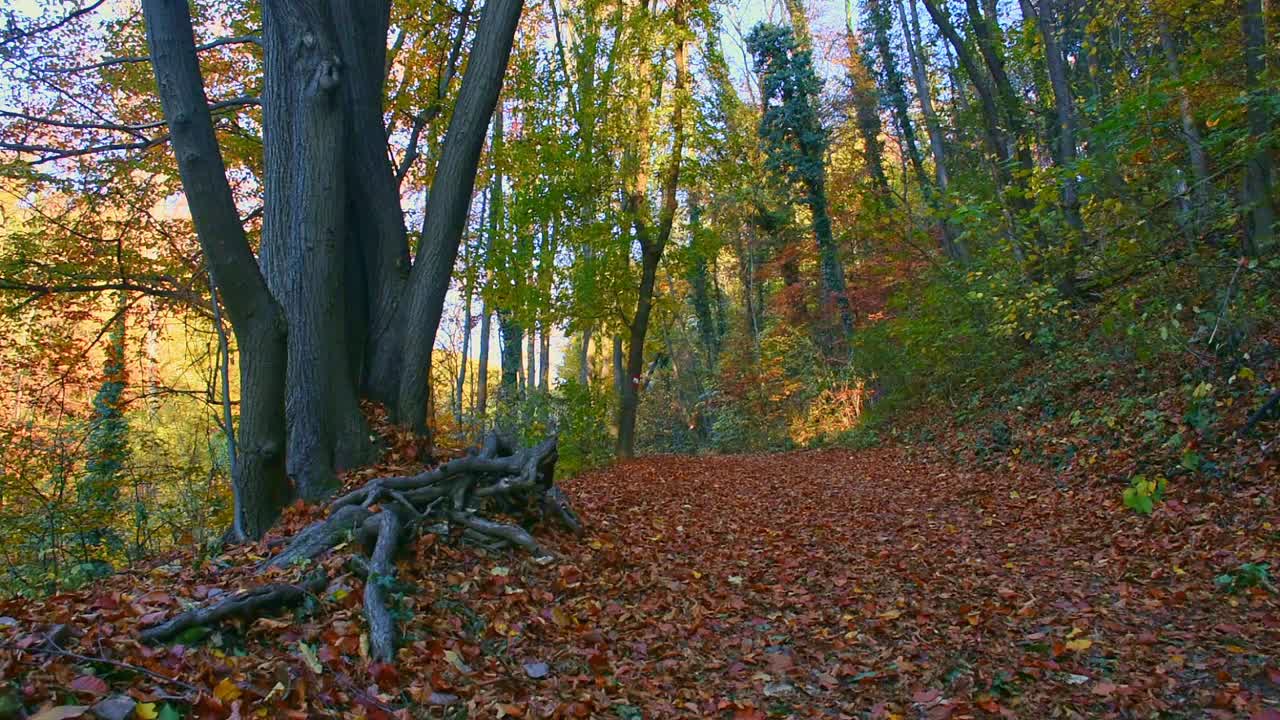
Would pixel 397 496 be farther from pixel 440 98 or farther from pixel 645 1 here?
pixel 645 1

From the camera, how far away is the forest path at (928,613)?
11.3ft

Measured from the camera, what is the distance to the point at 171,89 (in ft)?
16.5

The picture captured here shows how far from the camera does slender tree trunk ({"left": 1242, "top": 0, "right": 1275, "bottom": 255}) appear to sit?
6758mm

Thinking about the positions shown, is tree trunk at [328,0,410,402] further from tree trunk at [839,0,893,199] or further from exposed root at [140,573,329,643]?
tree trunk at [839,0,893,199]

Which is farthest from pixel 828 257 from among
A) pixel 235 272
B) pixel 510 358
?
pixel 235 272

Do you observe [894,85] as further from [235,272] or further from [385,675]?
[385,675]

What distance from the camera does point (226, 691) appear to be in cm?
268

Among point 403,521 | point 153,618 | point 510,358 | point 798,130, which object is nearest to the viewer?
point 153,618

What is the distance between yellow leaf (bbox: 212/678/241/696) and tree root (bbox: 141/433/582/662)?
631 mm

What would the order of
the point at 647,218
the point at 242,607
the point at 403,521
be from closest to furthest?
the point at 242,607 → the point at 403,521 → the point at 647,218

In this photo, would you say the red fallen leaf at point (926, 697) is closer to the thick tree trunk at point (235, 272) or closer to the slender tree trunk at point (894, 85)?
the thick tree trunk at point (235, 272)

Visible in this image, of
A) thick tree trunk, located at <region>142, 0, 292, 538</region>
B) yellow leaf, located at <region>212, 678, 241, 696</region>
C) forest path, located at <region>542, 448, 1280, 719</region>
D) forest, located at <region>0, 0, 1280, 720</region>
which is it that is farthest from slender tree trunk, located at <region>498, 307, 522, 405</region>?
yellow leaf, located at <region>212, 678, 241, 696</region>

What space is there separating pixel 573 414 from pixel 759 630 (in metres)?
10.4

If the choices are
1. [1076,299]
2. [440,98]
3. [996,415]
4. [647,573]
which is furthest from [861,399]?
[647,573]
